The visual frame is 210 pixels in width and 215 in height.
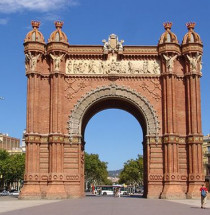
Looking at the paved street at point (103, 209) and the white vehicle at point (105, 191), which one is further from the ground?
the paved street at point (103, 209)

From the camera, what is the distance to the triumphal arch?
39.9m

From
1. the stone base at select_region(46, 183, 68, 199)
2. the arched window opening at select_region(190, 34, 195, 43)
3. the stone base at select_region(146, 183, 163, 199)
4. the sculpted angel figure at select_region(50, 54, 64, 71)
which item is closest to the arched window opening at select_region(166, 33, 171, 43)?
the arched window opening at select_region(190, 34, 195, 43)

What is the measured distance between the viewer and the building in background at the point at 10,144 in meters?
140

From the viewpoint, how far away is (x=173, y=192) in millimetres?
38594

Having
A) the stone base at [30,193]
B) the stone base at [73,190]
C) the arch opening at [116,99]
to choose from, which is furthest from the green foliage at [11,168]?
the stone base at [73,190]

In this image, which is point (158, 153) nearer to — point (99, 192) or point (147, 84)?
point (147, 84)

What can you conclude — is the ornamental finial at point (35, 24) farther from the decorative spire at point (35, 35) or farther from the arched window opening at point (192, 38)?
the arched window opening at point (192, 38)

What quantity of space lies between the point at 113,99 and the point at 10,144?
113 m

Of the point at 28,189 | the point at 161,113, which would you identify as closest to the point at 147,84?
the point at 161,113

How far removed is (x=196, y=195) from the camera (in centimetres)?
3881

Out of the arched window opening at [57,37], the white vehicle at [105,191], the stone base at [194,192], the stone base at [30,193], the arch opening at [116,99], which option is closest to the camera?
the stone base at [30,193]

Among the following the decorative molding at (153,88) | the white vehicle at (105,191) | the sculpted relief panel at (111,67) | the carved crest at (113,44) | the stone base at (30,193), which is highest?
the carved crest at (113,44)

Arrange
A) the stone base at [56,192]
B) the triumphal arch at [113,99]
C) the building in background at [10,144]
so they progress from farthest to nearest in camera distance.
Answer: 1. the building in background at [10,144]
2. the triumphal arch at [113,99]
3. the stone base at [56,192]

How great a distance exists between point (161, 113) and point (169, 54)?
5620 millimetres
